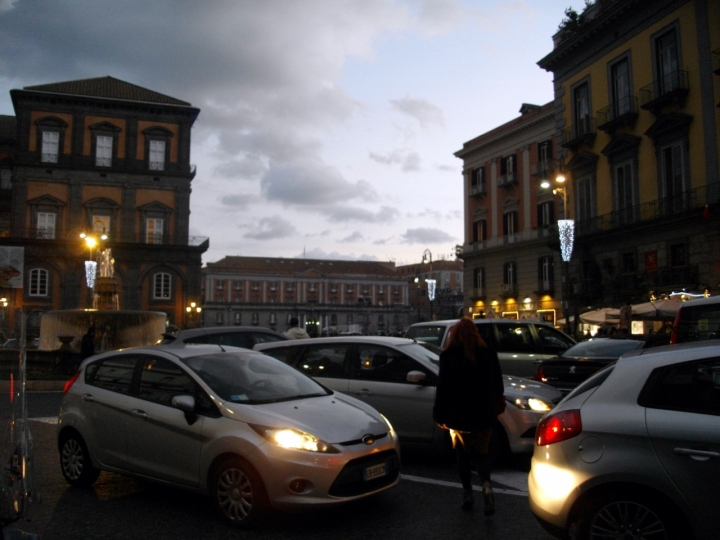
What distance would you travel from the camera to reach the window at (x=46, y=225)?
5322cm

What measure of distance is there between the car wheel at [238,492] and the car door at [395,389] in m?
2.86

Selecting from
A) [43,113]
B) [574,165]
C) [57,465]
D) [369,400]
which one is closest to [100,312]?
[57,465]

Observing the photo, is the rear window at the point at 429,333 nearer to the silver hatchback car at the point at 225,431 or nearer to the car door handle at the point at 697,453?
the silver hatchback car at the point at 225,431

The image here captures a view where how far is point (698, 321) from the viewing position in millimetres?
8062

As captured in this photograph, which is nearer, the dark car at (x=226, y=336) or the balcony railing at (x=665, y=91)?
the dark car at (x=226, y=336)

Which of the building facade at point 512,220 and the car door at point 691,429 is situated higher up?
the building facade at point 512,220

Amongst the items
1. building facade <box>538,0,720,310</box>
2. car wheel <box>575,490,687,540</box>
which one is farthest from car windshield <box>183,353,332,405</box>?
building facade <box>538,0,720,310</box>

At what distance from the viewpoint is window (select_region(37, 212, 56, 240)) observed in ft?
175

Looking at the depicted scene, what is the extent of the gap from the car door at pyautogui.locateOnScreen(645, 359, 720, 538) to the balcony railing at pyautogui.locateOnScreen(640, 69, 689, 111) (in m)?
26.1

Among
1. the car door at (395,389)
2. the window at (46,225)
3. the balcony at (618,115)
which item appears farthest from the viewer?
the window at (46,225)

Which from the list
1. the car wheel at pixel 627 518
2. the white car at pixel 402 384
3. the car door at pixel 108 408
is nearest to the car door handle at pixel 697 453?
the car wheel at pixel 627 518

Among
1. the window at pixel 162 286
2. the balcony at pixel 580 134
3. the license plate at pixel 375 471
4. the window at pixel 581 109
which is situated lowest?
the license plate at pixel 375 471

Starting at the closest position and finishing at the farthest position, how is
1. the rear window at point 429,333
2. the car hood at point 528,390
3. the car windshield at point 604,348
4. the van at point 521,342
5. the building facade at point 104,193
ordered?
the car hood at point 528,390
the car windshield at point 604,348
the van at point 521,342
the rear window at point 429,333
the building facade at point 104,193

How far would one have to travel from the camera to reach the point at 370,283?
130 m
